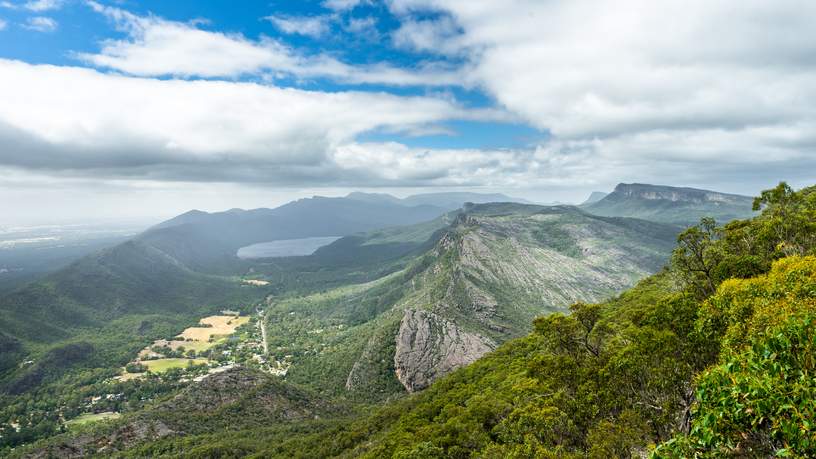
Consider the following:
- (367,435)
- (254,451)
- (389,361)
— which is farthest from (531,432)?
(389,361)

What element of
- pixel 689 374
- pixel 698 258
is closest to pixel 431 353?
pixel 698 258

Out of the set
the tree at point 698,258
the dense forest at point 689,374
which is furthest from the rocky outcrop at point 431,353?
the tree at point 698,258

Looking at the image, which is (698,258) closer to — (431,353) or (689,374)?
(689,374)

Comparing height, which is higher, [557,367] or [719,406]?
[719,406]

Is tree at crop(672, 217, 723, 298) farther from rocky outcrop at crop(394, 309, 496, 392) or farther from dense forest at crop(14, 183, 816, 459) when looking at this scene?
rocky outcrop at crop(394, 309, 496, 392)

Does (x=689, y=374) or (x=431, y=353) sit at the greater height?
(x=689, y=374)

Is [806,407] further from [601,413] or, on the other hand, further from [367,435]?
[367,435]

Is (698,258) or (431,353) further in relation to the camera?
(431,353)

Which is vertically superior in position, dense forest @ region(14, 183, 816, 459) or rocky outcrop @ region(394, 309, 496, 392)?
dense forest @ region(14, 183, 816, 459)

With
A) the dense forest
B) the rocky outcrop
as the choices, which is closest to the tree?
the dense forest
